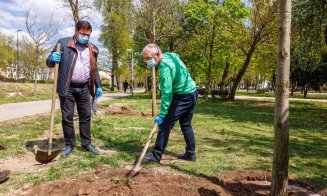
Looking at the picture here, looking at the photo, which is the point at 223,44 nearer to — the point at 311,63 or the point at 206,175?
the point at 311,63

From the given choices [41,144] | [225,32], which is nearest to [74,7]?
[41,144]

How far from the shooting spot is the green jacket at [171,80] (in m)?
5.02

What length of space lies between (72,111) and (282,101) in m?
3.37

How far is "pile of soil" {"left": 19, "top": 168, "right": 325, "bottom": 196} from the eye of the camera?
414 cm

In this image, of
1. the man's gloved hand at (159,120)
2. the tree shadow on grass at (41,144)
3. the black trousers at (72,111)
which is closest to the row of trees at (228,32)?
the tree shadow on grass at (41,144)

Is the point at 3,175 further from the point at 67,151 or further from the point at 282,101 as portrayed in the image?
the point at 282,101

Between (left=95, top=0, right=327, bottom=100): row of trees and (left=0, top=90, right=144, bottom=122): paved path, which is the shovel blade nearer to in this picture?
(left=0, top=90, right=144, bottom=122): paved path

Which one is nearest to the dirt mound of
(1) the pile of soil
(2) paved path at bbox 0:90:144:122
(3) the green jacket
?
(2) paved path at bbox 0:90:144:122

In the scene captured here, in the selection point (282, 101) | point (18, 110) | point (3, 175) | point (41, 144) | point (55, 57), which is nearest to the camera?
point (282, 101)

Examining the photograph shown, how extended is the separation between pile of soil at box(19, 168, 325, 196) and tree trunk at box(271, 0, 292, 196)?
21.3 inches

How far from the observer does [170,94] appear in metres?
5.04

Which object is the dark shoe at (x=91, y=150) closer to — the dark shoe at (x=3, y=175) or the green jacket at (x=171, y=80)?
the green jacket at (x=171, y=80)

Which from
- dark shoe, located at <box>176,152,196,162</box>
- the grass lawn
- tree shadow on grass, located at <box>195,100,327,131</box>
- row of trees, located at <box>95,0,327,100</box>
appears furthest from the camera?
row of trees, located at <box>95,0,327,100</box>

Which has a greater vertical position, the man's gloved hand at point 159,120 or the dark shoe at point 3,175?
the man's gloved hand at point 159,120
